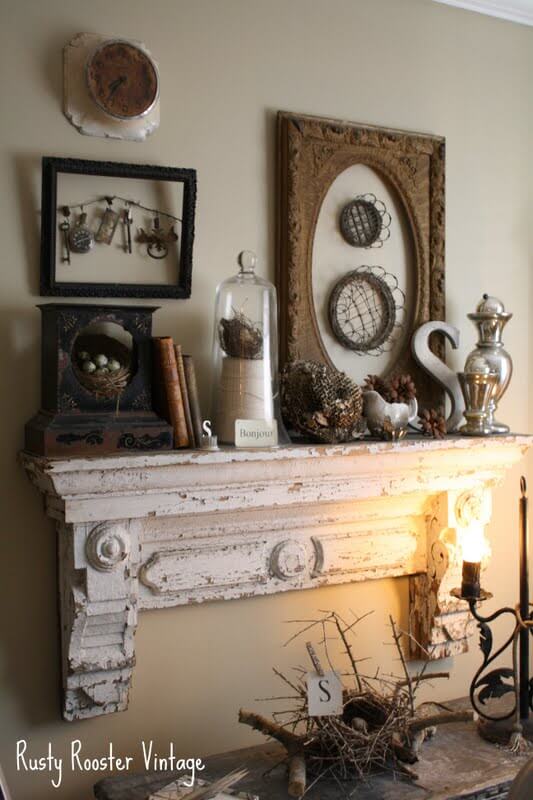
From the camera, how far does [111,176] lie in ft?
6.95

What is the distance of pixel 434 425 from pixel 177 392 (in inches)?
28.0

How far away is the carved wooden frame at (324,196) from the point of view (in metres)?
2.35

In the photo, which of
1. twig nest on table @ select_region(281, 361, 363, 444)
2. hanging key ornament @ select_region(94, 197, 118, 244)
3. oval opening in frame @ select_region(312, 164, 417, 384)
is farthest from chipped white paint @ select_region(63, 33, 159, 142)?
twig nest on table @ select_region(281, 361, 363, 444)

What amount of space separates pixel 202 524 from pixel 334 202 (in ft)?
3.02

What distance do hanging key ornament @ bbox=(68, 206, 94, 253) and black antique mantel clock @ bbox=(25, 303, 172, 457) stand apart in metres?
0.17

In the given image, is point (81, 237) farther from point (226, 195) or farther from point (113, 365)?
point (226, 195)

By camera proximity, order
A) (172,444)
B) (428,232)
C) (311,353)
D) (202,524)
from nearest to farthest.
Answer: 1. (172,444)
2. (202,524)
3. (311,353)
4. (428,232)

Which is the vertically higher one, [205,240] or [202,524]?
[205,240]

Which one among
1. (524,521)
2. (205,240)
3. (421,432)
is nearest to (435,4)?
(205,240)

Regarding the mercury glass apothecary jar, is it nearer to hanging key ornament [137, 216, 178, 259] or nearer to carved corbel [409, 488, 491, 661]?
hanging key ornament [137, 216, 178, 259]

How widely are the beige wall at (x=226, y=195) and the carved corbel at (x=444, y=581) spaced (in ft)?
0.25

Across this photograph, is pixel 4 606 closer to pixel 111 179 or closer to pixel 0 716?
pixel 0 716

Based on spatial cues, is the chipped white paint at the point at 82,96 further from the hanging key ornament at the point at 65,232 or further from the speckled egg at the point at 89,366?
the speckled egg at the point at 89,366

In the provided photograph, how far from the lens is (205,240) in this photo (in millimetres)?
2281
